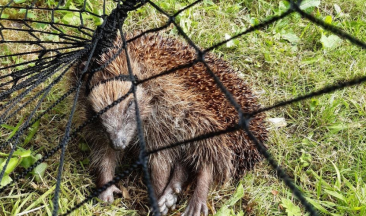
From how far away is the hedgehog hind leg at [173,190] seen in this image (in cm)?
271

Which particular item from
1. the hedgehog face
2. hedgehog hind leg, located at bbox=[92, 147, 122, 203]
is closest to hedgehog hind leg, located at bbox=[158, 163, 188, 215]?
hedgehog hind leg, located at bbox=[92, 147, 122, 203]

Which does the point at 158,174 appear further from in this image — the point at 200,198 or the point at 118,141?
the point at 118,141

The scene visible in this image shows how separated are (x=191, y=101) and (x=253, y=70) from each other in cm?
113

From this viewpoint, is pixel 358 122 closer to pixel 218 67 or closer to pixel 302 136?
pixel 302 136

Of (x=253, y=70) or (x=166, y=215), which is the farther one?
(x=253, y=70)

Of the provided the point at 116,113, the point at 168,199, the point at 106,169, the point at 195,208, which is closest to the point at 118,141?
the point at 116,113

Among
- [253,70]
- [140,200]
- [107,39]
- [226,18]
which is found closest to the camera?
[107,39]

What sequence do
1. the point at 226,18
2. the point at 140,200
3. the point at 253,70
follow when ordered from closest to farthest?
the point at 140,200 < the point at 253,70 < the point at 226,18

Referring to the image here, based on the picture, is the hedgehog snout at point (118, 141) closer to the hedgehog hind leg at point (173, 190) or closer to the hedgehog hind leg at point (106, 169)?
Result: the hedgehog hind leg at point (106, 169)

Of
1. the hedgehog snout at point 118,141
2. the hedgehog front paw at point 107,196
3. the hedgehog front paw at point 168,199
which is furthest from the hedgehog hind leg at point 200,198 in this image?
the hedgehog snout at point 118,141

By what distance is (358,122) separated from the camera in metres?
3.21

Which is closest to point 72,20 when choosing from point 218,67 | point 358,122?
point 218,67

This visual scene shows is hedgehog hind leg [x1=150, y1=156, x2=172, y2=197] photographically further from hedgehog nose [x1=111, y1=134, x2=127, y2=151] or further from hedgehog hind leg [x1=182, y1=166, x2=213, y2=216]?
hedgehog nose [x1=111, y1=134, x2=127, y2=151]

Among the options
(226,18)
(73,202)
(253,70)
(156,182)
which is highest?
(226,18)
